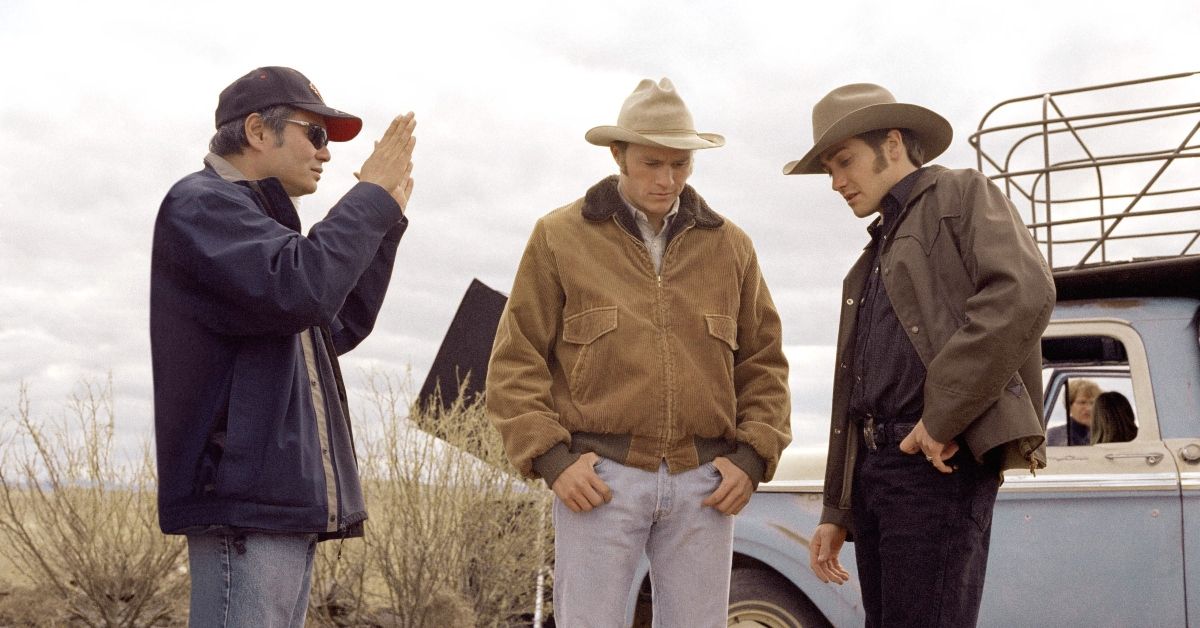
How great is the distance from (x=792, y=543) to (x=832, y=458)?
2.07 meters

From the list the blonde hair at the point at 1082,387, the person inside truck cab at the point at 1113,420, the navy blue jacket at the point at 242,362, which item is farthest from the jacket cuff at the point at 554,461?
the blonde hair at the point at 1082,387

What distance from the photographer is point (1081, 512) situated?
184 inches

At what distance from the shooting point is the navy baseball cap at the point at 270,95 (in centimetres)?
275

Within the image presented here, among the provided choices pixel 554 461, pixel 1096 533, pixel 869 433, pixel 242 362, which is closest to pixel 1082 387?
pixel 1096 533

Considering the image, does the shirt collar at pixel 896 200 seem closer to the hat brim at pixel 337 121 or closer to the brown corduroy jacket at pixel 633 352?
the brown corduroy jacket at pixel 633 352

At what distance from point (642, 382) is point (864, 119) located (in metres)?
0.94

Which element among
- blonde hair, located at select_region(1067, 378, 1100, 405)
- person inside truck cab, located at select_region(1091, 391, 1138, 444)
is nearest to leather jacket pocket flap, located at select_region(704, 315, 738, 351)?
person inside truck cab, located at select_region(1091, 391, 1138, 444)

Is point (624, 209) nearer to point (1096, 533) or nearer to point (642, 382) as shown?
point (642, 382)

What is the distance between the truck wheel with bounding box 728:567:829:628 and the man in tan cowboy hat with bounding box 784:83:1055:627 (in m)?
1.96

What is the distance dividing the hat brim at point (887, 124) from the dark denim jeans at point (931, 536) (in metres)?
0.85

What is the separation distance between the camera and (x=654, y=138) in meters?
3.14

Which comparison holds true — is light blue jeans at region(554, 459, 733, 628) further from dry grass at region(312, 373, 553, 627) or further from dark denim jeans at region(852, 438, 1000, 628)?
dry grass at region(312, 373, 553, 627)

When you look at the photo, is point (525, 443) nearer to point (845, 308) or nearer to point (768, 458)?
point (768, 458)

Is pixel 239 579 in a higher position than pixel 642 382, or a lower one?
lower
